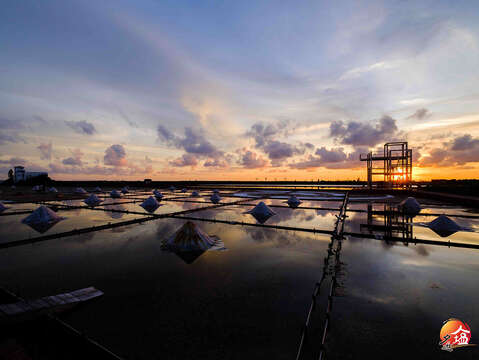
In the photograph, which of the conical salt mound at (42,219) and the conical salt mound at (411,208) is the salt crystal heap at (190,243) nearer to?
the conical salt mound at (42,219)

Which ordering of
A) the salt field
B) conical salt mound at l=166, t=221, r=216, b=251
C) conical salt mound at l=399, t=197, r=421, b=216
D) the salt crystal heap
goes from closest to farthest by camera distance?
the salt field
the salt crystal heap
conical salt mound at l=166, t=221, r=216, b=251
conical salt mound at l=399, t=197, r=421, b=216

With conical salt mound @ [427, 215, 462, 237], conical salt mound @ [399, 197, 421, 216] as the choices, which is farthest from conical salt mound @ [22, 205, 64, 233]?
conical salt mound @ [399, 197, 421, 216]

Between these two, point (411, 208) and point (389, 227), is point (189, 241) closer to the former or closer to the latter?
point (389, 227)

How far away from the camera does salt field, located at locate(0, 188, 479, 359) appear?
Result: 525 cm

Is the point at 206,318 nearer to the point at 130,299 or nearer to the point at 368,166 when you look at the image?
the point at 130,299

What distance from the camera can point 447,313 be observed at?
250 inches

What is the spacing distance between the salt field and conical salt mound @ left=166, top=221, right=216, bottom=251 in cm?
17

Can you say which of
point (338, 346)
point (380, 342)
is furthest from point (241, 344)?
point (380, 342)

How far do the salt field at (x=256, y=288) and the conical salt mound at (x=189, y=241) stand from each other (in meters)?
0.17

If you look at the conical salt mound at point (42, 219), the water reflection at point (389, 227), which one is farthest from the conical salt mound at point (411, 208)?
the conical salt mound at point (42, 219)

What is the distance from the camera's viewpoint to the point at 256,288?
25.7ft

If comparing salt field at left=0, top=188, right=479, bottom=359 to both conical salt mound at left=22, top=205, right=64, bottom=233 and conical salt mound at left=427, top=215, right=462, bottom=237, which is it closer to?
conical salt mound at left=427, top=215, right=462, bottom=237

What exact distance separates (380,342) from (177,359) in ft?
15.7

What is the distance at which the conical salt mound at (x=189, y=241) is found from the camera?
39.4 ft
